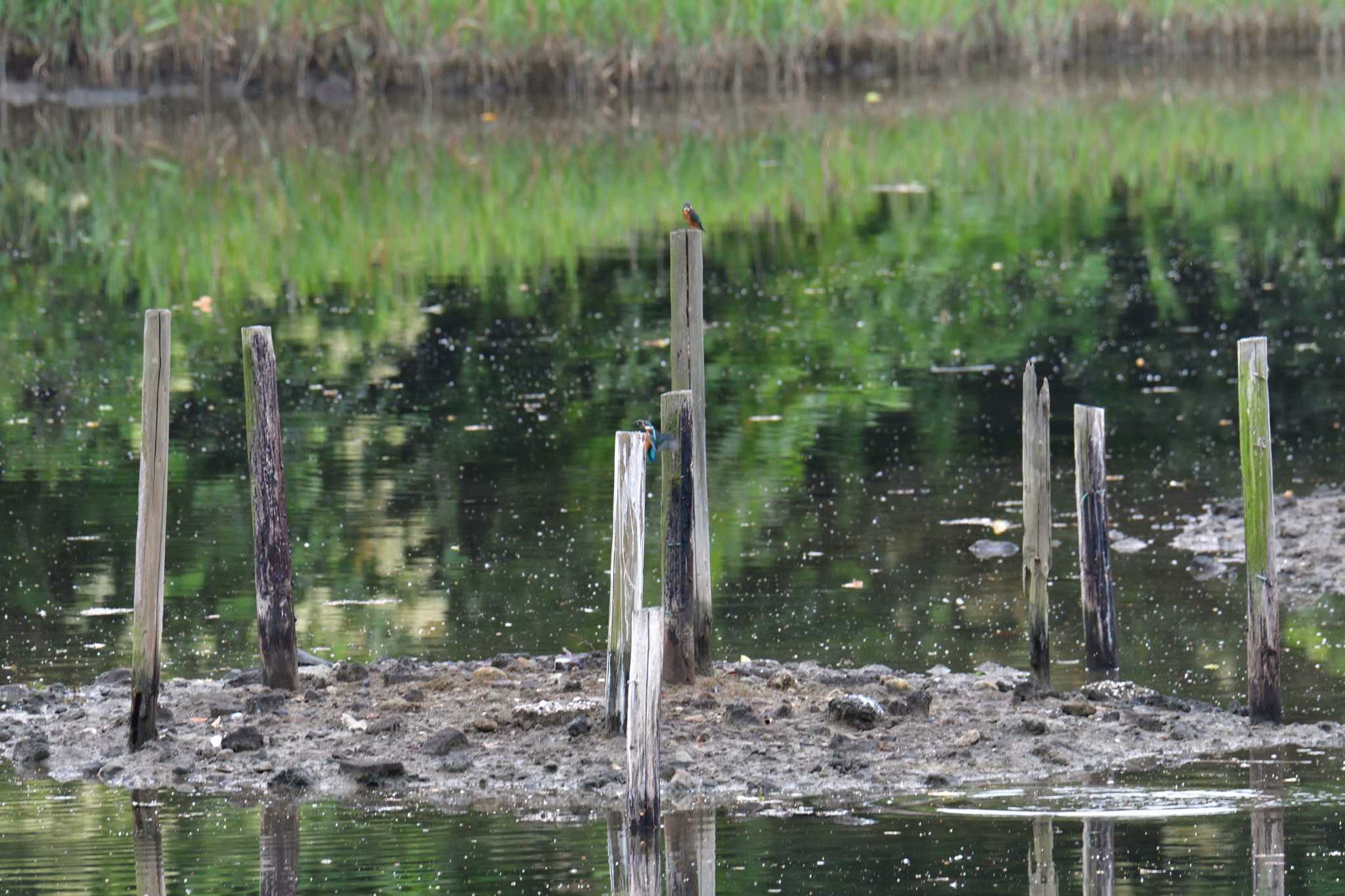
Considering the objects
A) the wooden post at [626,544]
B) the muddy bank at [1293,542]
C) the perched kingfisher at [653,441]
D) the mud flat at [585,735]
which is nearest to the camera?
the wooden post at [626,544]

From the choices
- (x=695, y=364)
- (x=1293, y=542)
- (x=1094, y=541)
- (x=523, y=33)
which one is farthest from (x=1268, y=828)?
(x=523, y=33)

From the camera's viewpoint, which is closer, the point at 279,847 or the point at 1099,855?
the point at 1099,855

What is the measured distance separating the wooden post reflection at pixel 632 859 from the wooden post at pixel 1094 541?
119 inches

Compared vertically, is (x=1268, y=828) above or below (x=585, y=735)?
below

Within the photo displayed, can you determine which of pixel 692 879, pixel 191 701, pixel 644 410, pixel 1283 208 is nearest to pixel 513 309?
pixel 644 410

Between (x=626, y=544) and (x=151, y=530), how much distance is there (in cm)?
197

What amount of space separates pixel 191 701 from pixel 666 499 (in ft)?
7.36

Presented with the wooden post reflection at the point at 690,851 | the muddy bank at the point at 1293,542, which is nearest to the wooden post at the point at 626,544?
the wooden post reflection at the point at 690,851

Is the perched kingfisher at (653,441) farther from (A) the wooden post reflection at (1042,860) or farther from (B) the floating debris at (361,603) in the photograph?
(B) the floating debris at (361,603)

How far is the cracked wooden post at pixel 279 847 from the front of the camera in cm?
810

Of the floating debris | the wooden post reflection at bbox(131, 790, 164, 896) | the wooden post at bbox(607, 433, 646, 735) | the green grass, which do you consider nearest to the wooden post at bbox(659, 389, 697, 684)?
the wooden post at bbox(607, 433, 646, 735)

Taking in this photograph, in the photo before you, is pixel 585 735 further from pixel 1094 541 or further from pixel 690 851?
pixel 1094 541

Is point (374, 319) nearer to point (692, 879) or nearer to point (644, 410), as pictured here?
point (644, 410)

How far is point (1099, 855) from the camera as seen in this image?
8266mm
